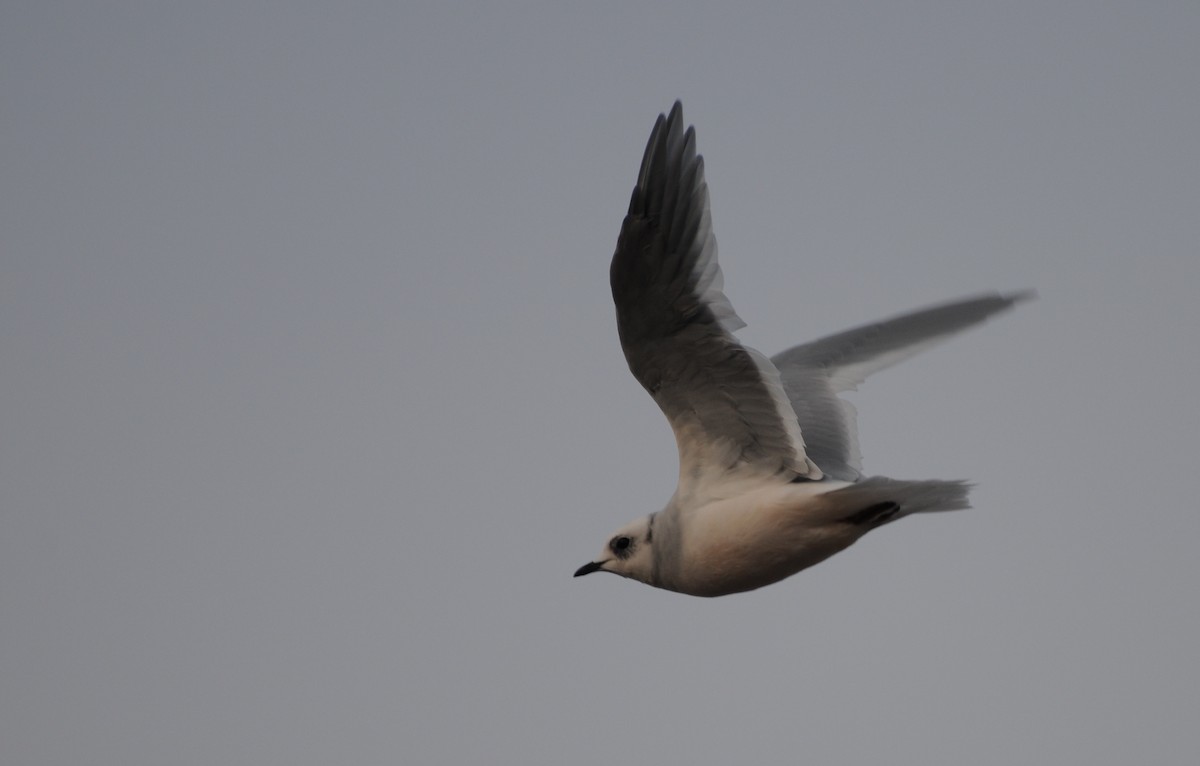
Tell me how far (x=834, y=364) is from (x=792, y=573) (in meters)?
1.40

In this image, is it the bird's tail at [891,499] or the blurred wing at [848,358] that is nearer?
the bird's tail at [891,499]

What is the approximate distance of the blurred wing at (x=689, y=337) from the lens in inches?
182

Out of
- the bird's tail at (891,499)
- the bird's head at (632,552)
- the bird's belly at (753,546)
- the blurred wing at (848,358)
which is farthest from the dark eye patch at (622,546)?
the bird's tail at (891,499)

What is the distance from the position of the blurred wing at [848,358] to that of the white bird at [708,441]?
0.17 metres

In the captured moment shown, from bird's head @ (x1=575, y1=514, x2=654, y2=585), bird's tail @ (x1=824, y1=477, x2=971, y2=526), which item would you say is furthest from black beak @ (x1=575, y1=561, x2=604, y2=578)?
bird's tail @ (x1=824, y1=477, x2=971, y2=526)

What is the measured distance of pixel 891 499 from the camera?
15.6 feet

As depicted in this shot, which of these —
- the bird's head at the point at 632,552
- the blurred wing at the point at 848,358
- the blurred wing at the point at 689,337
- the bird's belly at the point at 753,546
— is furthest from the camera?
the blurred wing at the point at 848,358

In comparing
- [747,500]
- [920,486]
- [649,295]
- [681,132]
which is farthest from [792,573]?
[681,132]

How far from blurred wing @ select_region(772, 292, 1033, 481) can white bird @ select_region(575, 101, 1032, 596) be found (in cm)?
17

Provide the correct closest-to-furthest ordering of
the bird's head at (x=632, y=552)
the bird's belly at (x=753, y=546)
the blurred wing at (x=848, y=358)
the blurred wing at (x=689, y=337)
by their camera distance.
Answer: the blurred wing at (x=689, y=337) → the bird's belly at (x=753, y=546) → the bird's head at (x=632, y=552) → the blurred wing at (x=848, y=358)

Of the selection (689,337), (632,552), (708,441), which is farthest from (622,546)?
(689,337)

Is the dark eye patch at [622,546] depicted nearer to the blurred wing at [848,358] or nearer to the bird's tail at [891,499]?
the blurred wing at [848,358]

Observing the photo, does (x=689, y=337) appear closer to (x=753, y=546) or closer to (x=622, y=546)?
(x=753, y=546)

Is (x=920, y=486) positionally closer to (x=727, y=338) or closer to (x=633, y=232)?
(x=727, y=338)
